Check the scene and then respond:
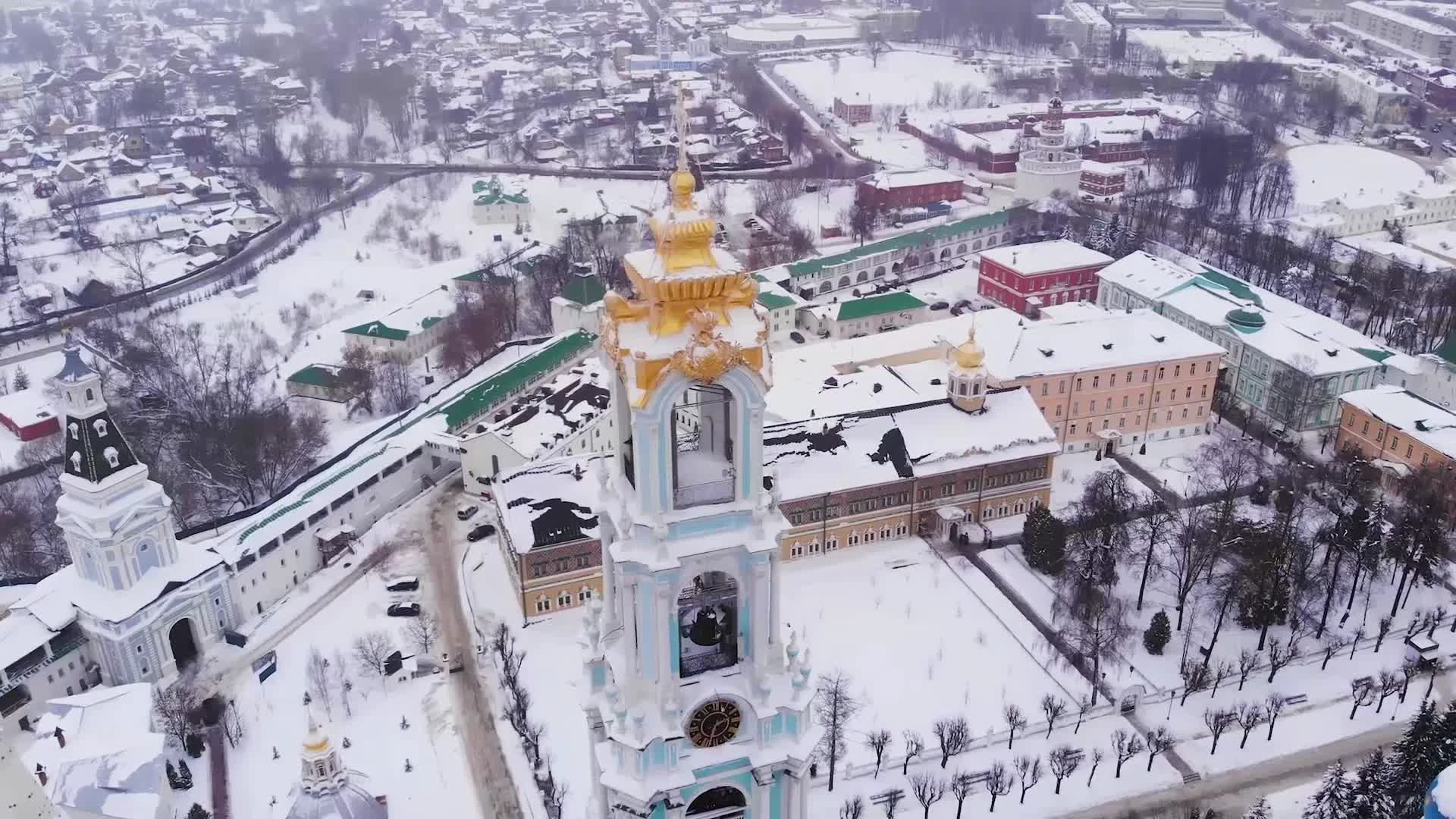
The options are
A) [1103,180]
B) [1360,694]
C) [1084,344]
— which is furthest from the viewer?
[1103,180]

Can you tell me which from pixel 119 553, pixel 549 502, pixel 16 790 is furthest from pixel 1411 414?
pixel 16 790

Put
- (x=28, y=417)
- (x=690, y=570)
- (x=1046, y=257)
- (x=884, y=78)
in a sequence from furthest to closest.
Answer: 1. (x=884, y=78)
2. (x=1046, y=257)
3. (x=28, y=417)
4. (x=690, y=570)

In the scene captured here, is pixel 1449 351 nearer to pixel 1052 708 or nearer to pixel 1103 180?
pixel 1052 708

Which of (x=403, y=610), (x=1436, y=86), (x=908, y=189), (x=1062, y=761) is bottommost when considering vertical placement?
(x=403, y=610)

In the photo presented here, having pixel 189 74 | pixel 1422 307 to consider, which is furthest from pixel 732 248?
pixel 189 74

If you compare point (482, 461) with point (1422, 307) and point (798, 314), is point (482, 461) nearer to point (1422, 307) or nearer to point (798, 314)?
point (798, 314)

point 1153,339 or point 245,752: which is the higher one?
point 1153,339
